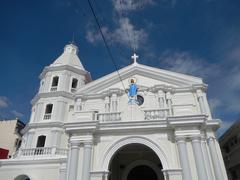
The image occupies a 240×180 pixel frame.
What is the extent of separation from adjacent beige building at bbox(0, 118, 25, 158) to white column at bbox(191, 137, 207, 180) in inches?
1062

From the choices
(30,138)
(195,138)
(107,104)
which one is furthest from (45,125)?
(195,138)

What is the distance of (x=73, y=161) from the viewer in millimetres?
10148

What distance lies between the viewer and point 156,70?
16656 mm

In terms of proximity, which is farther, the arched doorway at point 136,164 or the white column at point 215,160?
the arched doorway at point 136,164

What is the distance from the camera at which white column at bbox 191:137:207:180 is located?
354 inches

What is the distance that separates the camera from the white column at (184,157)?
357 inches

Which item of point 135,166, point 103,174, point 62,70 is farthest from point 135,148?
point 62,70

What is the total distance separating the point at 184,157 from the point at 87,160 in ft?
14.6

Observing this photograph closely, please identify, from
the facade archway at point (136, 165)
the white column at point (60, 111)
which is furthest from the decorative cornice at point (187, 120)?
the white column at point (60, 111)

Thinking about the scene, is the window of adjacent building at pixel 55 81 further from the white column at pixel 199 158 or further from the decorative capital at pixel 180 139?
the white column at pixel 199 158

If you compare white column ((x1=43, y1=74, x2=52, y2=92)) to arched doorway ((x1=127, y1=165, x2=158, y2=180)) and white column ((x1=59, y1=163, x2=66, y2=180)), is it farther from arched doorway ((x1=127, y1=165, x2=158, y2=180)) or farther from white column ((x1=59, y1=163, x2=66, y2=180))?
arched doorway ((x1=127, y1=165, x2=158, y2=180))

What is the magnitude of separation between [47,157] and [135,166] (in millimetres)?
6078

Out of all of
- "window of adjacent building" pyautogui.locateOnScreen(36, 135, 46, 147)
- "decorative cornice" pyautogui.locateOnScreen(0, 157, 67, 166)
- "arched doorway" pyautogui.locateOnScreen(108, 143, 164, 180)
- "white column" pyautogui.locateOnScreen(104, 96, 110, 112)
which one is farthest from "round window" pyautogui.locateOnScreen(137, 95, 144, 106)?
"window of adjacent building" pyautogui.locateOnScreen(36, 135, 46, 147)

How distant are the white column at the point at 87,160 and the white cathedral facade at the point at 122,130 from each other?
0.04 m
